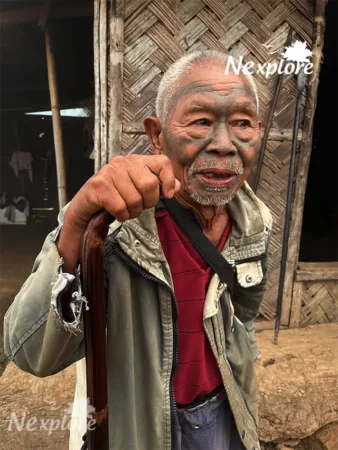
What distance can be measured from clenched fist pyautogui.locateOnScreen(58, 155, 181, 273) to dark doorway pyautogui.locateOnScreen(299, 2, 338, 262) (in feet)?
13.6

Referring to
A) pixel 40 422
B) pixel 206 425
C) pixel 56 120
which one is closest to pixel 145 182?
pixel 206 425

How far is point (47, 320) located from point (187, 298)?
0.49 metres

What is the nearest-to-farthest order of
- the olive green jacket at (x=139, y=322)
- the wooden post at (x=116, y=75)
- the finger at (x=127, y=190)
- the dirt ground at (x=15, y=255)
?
1. the finger at (x=127, y=190)
2. the olive green jacket at (x=139, y=322)
3. the wooden post at (x=116, y=75)
4. the dirt ground at (x=15, y=255)

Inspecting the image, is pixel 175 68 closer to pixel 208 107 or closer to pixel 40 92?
pixel 208 107

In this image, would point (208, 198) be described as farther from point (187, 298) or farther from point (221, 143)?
point (187, 298)

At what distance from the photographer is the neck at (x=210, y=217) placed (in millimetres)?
1213

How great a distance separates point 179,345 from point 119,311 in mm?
290

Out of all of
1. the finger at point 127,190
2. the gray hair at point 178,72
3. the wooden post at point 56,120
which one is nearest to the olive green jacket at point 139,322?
the finger at point 127,190

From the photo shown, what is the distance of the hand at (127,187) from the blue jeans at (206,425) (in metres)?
0.87

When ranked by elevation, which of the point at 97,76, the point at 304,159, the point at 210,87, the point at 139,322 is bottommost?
the point at 139,322

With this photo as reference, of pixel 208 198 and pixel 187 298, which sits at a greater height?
pixel 208 198

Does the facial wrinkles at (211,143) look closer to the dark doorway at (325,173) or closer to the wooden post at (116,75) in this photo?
the wooden post at (116,75)

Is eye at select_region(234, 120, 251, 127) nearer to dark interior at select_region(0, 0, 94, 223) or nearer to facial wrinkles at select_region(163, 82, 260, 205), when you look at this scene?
facial wrinkles at select_region(163, 82, 260, 205)

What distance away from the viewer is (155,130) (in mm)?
1220
